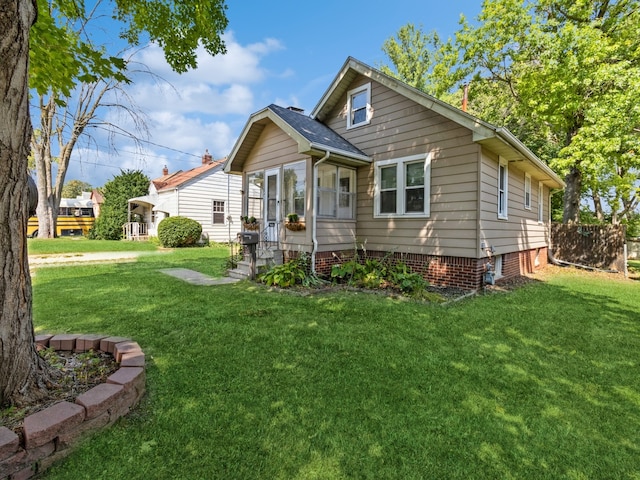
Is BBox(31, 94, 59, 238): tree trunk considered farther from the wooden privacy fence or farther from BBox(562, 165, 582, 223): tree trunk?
BBox(562, 165, 582, 223): tree trunk

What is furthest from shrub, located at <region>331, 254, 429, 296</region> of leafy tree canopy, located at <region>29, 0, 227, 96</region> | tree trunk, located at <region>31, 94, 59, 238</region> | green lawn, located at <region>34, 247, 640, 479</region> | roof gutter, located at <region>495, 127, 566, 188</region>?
tree trunk, located at <region>31, 94, 59, 238</region>

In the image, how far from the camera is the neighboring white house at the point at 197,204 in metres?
18.5

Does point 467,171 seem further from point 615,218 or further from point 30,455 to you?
point 615,218

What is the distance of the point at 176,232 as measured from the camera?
16109mm

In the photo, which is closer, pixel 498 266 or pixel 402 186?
pixel 402 186

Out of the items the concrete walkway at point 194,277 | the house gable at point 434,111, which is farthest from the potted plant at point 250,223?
the house gable at point 434,111

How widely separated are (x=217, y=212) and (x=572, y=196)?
18326 mm

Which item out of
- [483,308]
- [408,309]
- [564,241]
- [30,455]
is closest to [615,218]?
[564,241]

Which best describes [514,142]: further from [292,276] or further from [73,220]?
[73,220]

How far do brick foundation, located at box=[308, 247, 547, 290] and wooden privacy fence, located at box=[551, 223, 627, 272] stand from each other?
177 inches

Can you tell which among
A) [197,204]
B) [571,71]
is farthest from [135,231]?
[571,71]

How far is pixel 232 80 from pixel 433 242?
14612 mm

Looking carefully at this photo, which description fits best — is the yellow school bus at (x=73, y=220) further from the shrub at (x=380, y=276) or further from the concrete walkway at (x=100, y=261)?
the shrub at (x=380, y=276)

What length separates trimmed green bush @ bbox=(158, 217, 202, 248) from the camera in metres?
16.1
